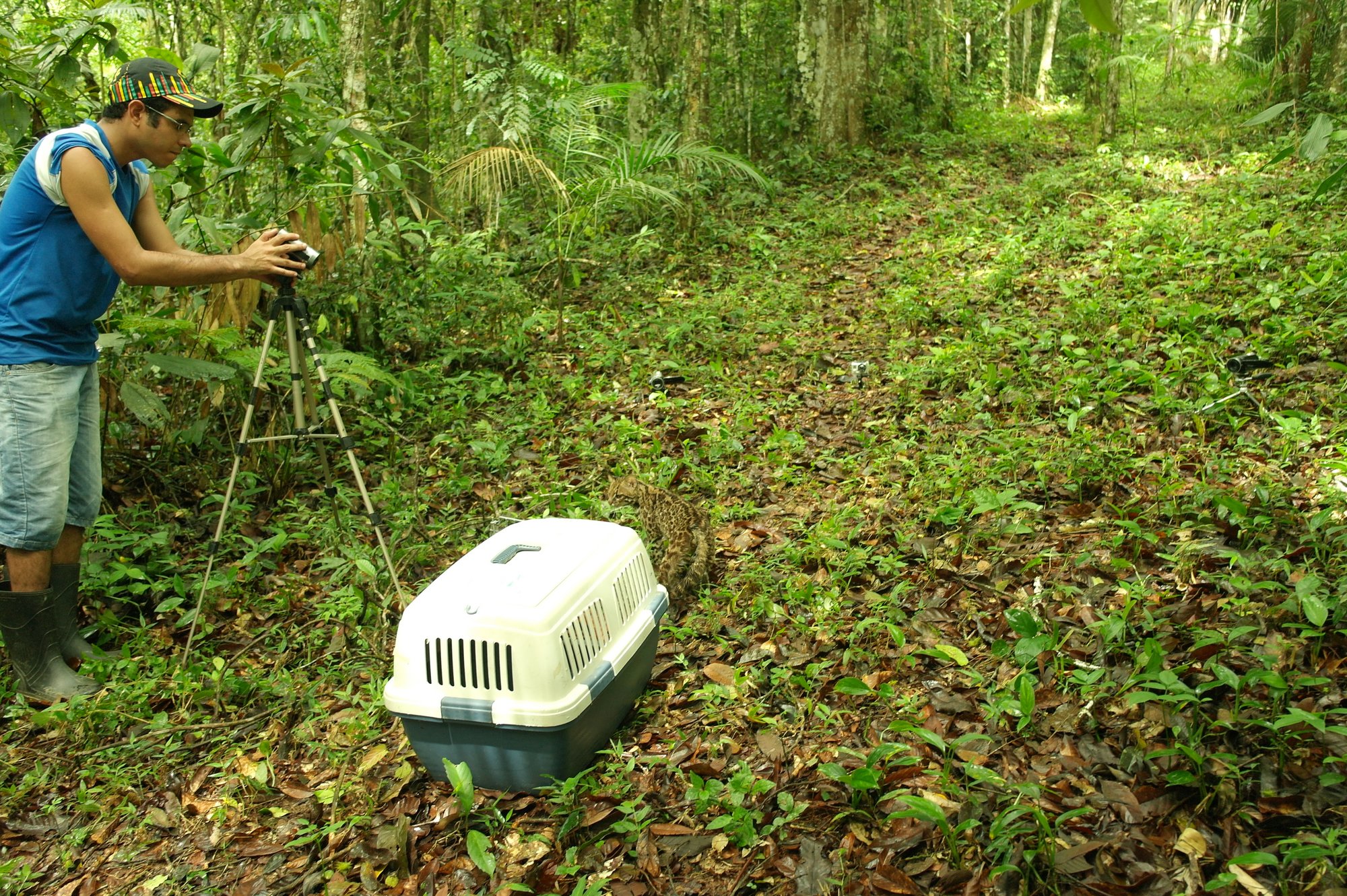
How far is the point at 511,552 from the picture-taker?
2.53 metres

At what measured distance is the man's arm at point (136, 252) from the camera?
2693mm

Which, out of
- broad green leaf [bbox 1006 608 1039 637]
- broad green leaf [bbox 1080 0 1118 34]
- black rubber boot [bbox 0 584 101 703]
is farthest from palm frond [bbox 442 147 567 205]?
broad green leaf [bbox 1080 0 1118 34]

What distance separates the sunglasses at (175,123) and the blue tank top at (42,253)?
0.59 feet

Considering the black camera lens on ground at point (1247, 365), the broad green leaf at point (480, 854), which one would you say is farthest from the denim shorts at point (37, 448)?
the black camera lens on ground at point (1247, 365)

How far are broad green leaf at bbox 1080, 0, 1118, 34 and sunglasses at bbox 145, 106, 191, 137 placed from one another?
290cm

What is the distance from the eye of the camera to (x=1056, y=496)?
3.39 m

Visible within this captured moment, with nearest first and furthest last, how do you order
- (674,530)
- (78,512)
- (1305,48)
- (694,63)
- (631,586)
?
1. (631,586)
2. (78,512)
3. (674,530)
4. (694,63)
5. (1305,48)

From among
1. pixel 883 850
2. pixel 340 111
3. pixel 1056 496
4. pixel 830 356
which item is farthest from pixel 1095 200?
pixel 883 850

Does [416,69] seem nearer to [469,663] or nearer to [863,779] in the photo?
[469,663]

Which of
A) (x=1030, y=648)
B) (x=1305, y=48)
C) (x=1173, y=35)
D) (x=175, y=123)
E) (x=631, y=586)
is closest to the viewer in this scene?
(x=1030, y=648)

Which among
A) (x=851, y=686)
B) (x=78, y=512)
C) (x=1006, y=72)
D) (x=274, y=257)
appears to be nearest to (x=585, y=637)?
(x=851, y=686)

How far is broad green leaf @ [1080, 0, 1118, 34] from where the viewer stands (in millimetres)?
814

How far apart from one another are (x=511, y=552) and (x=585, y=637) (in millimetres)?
364

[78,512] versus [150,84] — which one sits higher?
[150,84]
